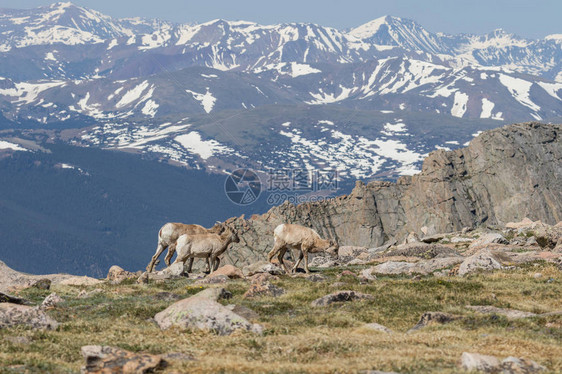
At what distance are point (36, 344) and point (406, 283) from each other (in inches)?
734

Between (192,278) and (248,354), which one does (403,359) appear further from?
(192,278)

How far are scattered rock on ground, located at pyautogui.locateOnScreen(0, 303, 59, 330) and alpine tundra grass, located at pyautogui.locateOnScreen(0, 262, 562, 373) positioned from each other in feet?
1.60

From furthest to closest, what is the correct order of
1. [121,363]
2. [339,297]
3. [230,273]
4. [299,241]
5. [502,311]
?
[299,241]
[230,273]
[339,297]
[502,311]
[121,363]

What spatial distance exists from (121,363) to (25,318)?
777cm

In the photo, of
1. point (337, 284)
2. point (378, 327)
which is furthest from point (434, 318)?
point (337, 284)

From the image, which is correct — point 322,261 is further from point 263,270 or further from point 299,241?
point 263,270

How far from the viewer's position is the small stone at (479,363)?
17.4m

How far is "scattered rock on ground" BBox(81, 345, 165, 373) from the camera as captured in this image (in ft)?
56.2

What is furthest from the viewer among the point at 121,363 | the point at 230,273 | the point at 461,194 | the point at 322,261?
the point at 461,194

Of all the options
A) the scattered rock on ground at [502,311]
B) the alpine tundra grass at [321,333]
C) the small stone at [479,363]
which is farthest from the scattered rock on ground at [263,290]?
the small stone at [479,363]

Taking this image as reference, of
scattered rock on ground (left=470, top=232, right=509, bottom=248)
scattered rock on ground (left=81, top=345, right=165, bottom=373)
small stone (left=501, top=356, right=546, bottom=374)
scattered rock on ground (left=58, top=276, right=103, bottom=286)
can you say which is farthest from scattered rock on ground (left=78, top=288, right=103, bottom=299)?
scattered rock on ground (left=470, top=232, right=509, bottom=248)

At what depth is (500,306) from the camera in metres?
28.2

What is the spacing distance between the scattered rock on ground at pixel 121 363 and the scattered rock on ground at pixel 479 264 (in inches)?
981

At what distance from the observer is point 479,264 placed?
132 feet
